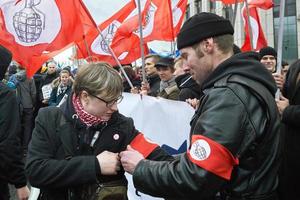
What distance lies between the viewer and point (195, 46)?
2.18 metres

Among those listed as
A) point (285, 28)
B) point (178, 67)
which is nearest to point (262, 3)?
point (178, 67)

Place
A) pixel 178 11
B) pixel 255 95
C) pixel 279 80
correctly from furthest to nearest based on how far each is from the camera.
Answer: pixel 178 11
pixel 279 80
pixel 255 95

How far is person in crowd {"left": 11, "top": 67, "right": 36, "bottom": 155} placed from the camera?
9508mm

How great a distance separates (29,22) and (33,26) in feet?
0.21

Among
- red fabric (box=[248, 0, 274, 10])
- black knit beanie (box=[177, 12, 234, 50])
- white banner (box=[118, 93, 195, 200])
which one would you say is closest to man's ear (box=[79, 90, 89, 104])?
black knit beanie (box=[177, 12, 234, 50])

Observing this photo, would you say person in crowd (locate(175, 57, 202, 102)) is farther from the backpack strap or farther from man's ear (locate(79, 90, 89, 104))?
the backpack strap

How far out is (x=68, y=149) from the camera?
2.47 metres

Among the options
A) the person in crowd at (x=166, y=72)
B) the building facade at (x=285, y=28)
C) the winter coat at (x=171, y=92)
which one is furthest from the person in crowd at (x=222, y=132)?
the building facade at (x=285, y=28)

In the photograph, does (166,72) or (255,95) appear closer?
(255,95)

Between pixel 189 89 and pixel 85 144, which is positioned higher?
pixel 85 144

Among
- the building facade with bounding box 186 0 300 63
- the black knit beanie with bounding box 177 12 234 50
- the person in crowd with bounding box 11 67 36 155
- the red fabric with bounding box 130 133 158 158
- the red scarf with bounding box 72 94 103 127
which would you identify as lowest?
the building facade with bounding box 186 0 300 63

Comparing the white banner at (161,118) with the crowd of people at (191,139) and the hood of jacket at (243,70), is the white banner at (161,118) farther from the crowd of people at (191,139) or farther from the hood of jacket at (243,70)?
the hood of jacket at (243,70)

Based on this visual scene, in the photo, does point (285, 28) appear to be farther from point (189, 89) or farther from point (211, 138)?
point (211, 138)

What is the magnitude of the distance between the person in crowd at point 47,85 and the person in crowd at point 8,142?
6892mm
